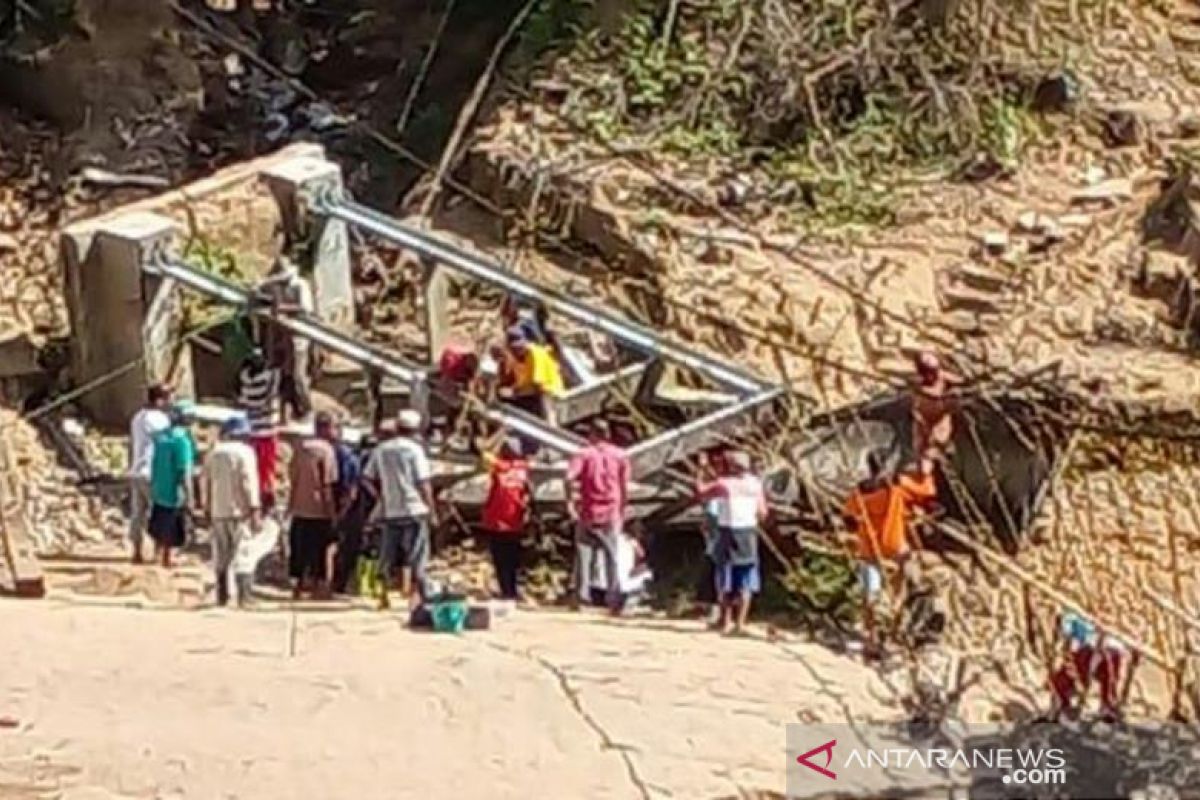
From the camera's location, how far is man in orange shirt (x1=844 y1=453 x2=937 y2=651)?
1045 cm

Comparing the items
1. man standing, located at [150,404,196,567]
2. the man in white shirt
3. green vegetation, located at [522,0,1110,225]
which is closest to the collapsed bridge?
the man in white shirt

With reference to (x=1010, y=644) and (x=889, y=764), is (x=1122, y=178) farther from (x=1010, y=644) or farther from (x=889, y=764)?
(x=889, y=764)

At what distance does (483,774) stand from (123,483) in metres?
5.34

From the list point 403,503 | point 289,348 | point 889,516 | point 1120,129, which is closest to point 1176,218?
point 1120,129

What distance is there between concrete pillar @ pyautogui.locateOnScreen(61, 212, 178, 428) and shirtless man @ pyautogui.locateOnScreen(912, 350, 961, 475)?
13.2ft

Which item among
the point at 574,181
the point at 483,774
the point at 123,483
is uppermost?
the point at 574,181

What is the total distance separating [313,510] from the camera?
1260 centimetres

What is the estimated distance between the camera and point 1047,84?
1767cm

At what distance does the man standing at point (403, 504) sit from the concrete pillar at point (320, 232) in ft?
10.00

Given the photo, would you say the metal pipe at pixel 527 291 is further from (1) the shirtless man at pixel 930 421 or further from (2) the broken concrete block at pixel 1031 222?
(2) the broken concrete block at pixel 1031 222

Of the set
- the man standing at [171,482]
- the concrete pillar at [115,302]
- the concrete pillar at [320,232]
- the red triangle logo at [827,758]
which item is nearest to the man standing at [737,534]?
the man standing at [171,482]

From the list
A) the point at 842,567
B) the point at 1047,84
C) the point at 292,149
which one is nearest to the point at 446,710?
the point at 842,567

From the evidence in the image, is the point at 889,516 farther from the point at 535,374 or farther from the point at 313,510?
the point at 535,374

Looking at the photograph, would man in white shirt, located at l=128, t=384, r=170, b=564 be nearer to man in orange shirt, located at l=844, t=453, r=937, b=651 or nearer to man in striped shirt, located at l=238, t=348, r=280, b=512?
man in striped shirt, located at l=238, t=348, r=280, b=512
